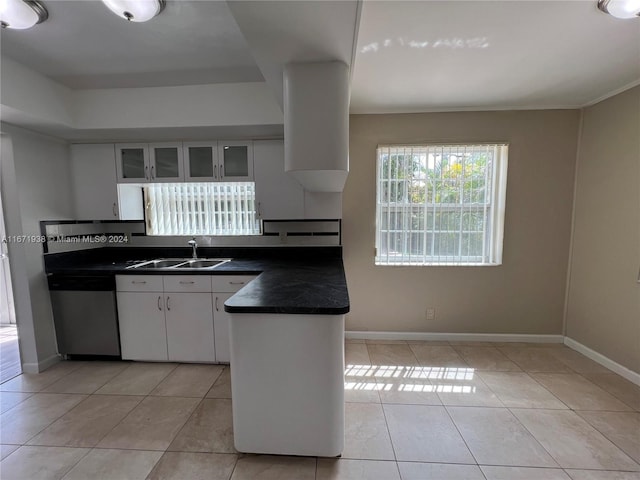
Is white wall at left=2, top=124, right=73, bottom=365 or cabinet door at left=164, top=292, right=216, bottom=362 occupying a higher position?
white wall at left=2, top=124, right=73, bottom=365

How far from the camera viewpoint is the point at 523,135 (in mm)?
2756

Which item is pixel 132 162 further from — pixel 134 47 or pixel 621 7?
pixel 621 7

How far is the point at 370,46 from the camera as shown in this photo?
1727mm

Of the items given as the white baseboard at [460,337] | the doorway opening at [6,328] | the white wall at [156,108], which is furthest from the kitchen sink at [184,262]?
the white baseboard at [460,337]

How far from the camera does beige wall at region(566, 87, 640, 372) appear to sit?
2254mm

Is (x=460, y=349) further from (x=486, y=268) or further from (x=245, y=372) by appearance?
(x=245, y=372)

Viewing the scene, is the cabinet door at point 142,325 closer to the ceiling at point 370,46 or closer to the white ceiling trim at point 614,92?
the ceiling at point 370,46

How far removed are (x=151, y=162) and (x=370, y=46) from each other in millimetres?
2288

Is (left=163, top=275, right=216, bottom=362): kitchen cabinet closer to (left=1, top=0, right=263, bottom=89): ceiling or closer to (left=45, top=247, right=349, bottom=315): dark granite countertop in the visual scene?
(left=45, top=247, right=349, bottom=315): dark granite countertop

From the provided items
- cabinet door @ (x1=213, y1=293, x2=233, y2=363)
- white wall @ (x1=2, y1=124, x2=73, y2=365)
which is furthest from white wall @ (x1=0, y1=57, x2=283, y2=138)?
cabinet door @ (x1=213, y1=293, x2=233, y2=363)

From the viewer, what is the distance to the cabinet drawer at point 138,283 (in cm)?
249

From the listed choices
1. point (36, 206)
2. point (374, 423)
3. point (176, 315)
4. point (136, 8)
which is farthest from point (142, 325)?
point (136, 8)

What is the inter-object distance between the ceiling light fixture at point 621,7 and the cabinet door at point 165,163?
3.15 metres

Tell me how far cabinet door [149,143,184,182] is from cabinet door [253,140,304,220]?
770 mm
